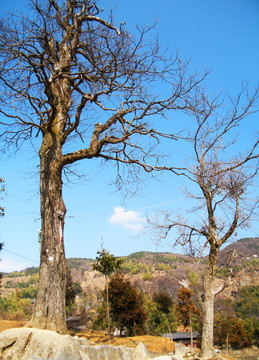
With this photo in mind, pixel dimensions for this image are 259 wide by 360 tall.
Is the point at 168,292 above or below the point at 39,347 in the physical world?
below

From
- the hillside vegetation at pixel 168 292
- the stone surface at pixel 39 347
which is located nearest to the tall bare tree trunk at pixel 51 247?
the stone surface at pixel 39 347

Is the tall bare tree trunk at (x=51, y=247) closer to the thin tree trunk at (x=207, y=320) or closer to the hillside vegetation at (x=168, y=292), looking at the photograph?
the thin tree trunk at (x=207, y=320)

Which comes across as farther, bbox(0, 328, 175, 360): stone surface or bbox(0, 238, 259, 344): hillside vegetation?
bbox(0, 238, 259, 344): hillside vegetation

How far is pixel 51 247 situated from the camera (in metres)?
5.36

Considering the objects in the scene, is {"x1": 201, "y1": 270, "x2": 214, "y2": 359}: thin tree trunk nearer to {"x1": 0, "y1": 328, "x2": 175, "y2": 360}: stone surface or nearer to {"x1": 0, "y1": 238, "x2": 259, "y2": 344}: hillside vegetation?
{"x1": 0, "y1": 238, "x2": 259, "y2": 344}: hillside vegetation

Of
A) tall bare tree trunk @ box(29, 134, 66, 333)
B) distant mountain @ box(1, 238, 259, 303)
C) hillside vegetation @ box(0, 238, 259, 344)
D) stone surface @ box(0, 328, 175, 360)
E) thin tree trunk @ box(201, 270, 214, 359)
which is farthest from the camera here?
hillside vegetation @ box(0, 238, 259, 344)

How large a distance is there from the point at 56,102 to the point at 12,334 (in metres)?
5.01

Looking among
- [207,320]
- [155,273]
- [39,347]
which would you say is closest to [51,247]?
[39,347]

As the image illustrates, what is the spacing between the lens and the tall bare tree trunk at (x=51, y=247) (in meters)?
4.92

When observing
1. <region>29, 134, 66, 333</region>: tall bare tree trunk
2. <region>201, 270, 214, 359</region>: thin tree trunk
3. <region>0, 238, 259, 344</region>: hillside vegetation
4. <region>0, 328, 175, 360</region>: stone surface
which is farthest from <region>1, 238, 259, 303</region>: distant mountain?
<region>0, 328, 175, 360</region>: stone surface

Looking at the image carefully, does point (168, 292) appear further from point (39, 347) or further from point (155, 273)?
point (155, 273)

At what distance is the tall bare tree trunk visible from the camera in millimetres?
4918

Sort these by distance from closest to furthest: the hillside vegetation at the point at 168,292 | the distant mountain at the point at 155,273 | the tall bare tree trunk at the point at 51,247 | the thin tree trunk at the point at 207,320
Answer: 1. the tall bare tree trunk at the point at 51,247
2. the thin tree trunk at the point at 207,320
3. the distant mountain at the point at 155,273
4. the hillside vegetation at the point at 168,292

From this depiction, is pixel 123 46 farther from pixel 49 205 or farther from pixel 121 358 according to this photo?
pixel 121 358
